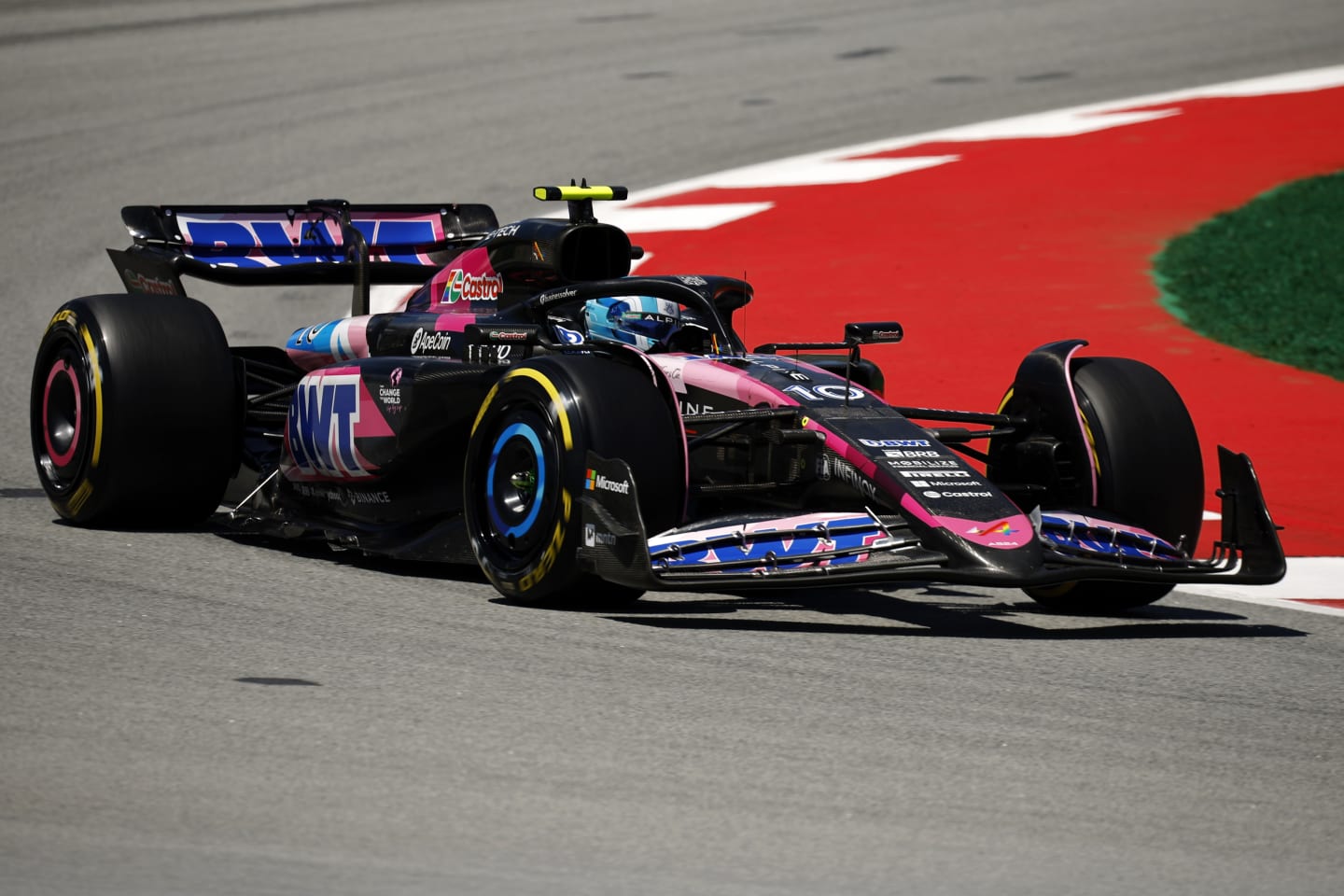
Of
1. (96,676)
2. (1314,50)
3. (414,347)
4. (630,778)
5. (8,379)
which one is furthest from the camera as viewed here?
(1314,50)

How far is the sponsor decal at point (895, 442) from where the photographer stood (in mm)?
6953

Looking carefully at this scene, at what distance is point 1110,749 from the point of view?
17.2ft

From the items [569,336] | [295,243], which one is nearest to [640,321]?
[569,336]

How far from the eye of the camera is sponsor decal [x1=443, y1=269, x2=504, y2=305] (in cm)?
881

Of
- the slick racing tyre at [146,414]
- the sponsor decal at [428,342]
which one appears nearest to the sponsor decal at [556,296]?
the sponsor decal at [428,342]

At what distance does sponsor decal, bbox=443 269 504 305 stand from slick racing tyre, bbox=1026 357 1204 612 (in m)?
2.59

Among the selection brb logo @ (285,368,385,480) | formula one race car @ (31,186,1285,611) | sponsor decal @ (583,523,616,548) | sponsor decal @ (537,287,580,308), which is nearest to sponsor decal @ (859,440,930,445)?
formula one race car @ (31,186,1285,611)

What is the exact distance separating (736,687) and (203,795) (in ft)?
5.90

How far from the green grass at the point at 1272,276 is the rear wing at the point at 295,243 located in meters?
5.27

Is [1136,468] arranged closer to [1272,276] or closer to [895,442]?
[895,442]

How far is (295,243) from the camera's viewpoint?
33.5 ft

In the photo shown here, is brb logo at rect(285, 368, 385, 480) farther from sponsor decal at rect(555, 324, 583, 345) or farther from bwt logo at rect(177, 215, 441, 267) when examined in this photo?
bwt logo at rect(177, 215, 441, 267)

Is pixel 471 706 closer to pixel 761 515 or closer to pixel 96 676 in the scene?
pixel 96 676

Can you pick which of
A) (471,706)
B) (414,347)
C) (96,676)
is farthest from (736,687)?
(414,347)
